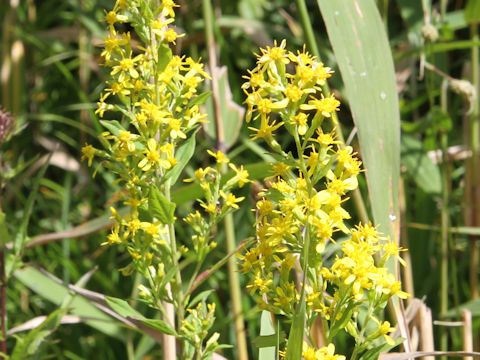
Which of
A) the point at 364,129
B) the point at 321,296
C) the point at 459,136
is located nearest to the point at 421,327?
the point at 364,129

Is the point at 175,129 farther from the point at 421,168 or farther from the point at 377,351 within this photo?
the point at 421,168

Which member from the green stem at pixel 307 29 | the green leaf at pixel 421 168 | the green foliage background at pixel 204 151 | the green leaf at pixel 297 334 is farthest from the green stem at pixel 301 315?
the green leaf at pixel 421 168

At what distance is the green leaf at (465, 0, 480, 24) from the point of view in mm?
1804

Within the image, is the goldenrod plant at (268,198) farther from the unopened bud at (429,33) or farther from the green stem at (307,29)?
the unopened bud at (429,33)

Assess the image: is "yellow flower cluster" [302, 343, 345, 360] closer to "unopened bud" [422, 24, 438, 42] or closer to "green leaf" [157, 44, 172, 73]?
"green leaf" [157, 44, 172, 73]

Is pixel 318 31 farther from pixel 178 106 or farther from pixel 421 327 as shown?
pixel 178 106

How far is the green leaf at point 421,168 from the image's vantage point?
2066 millimetres

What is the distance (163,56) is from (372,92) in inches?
15.4

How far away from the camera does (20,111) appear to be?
101 inches

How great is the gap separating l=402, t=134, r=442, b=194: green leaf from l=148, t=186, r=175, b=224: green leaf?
3.77ft

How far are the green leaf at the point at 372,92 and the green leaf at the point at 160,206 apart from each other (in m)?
0.32

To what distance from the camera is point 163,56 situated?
3.35 feet

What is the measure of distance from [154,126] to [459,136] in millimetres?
1566

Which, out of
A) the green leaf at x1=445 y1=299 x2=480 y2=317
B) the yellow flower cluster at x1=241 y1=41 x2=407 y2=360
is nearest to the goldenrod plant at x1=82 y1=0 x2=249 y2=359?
the yellow flower cluster at x1=241 y1=41 x2=407 y2=360
